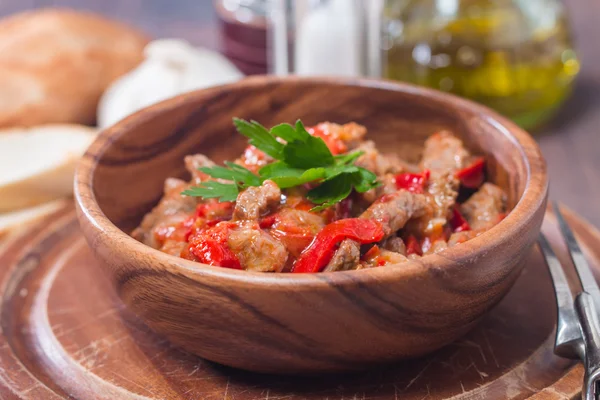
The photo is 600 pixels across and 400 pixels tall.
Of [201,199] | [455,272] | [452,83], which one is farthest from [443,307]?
[452,83]

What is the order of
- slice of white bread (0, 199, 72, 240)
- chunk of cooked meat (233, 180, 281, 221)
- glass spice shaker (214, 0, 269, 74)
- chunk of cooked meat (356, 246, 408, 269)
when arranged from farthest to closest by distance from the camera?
1. glass spice shaker (214, 0, 269, 74)
2. slice of white bread (0, 199, 72, 240)
3. chunk of cooked meat (233, 180, 281, 221)
4. chunk of cooked meat (356, 246, 408, 269)

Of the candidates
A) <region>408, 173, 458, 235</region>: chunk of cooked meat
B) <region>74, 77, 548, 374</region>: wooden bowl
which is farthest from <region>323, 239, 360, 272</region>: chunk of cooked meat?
<region>408, 173, 458, 235</region>: chunk of cooked meat

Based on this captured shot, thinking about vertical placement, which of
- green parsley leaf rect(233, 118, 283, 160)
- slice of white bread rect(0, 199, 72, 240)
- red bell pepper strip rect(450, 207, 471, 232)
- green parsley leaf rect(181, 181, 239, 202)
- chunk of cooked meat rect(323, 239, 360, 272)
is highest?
green parsley leaf rect(233, 118, 283, 160)

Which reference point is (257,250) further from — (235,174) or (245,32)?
(245,32)

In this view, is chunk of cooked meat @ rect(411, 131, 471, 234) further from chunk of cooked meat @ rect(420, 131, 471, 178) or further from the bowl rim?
the bowl rim

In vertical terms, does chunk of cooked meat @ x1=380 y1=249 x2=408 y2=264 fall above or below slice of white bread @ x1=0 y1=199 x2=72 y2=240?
above

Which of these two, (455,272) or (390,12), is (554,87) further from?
(455,272)

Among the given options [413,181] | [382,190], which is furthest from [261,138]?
[413,181]
